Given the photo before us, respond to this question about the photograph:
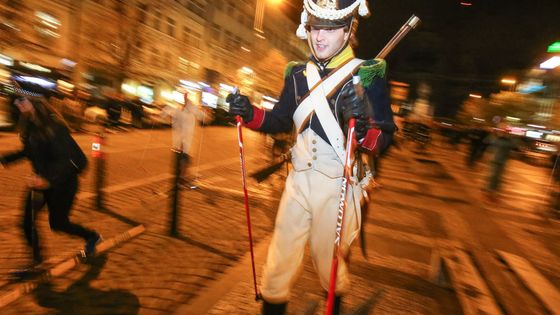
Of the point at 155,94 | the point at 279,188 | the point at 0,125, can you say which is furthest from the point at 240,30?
the point at 279,188

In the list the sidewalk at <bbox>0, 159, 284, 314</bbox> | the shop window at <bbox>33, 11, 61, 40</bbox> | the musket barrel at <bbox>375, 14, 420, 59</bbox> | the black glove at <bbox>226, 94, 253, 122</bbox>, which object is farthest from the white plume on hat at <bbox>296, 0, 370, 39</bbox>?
the shop window at <bbox>33, 11, 61, 40</bbox>

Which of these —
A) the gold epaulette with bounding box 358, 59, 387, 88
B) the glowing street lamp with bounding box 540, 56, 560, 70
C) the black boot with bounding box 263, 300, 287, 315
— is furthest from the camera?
the glowing street lamp with bounding box 540, 56, 560, 70

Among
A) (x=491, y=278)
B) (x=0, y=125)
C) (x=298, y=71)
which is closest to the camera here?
(x=298, y=71)

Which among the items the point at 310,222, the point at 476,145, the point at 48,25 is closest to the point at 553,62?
the point at 476,145

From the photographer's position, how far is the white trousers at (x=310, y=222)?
255cm

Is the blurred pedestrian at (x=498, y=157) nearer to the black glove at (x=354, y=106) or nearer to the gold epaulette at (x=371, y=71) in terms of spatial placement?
the gold epaulette at (x=371, y=71)

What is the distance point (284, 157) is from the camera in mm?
2908

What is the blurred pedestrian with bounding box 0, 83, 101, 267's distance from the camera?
339cm

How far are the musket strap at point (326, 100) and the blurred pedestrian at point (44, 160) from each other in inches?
90.0

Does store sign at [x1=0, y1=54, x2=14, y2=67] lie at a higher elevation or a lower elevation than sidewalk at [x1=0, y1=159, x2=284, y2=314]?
higher

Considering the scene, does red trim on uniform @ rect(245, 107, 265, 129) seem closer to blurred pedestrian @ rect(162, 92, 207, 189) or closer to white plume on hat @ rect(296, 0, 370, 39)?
white plume on hat @ rect(296, 0, 370, 39)

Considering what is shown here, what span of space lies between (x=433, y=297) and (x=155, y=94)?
33541 mm

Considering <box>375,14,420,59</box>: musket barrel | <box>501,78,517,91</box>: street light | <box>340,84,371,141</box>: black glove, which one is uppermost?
<box>501,78,517,91</box>: street light

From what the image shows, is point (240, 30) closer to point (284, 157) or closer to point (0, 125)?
point (0, 125)
